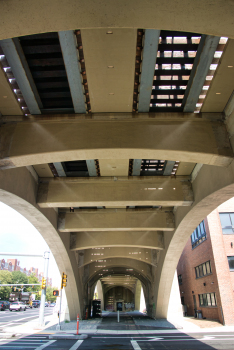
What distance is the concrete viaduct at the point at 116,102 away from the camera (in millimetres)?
4711

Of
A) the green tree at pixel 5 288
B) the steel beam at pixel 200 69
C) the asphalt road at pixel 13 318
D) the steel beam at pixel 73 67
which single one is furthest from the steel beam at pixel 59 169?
the green tree at pixel 5 288

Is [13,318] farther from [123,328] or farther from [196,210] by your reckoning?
[196,210]

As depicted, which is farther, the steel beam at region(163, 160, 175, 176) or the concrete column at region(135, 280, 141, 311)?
the concrete column at region(135, 280, 141, 311)

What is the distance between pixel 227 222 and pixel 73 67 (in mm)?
25004

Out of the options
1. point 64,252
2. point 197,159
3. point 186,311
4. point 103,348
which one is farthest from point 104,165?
point 186,311

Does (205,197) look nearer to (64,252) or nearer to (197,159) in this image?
(197,159)

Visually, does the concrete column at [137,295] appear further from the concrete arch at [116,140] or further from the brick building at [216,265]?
the concrete arch at [116,140]

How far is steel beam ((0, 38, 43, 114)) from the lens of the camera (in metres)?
6.54

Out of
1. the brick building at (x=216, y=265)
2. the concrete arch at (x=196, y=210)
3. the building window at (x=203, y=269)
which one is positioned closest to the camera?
Result: the concrete arch at (x=196, y=210)

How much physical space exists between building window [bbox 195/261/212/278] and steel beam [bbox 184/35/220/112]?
2341 centimetres

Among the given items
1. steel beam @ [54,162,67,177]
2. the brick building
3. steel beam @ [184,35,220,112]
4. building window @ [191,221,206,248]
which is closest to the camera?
steel beam @ [184,35,220,112]

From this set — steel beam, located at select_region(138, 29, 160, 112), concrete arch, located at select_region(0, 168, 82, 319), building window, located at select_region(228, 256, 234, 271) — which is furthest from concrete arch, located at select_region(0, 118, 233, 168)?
building window, located at select_region(228, 256, 234, 271)

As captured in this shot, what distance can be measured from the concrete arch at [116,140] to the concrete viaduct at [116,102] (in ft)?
0.11

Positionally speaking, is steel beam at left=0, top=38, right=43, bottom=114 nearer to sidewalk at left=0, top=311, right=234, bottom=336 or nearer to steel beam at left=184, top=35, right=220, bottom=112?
steel beam at left=184, top=35, right=220, bottom=112
